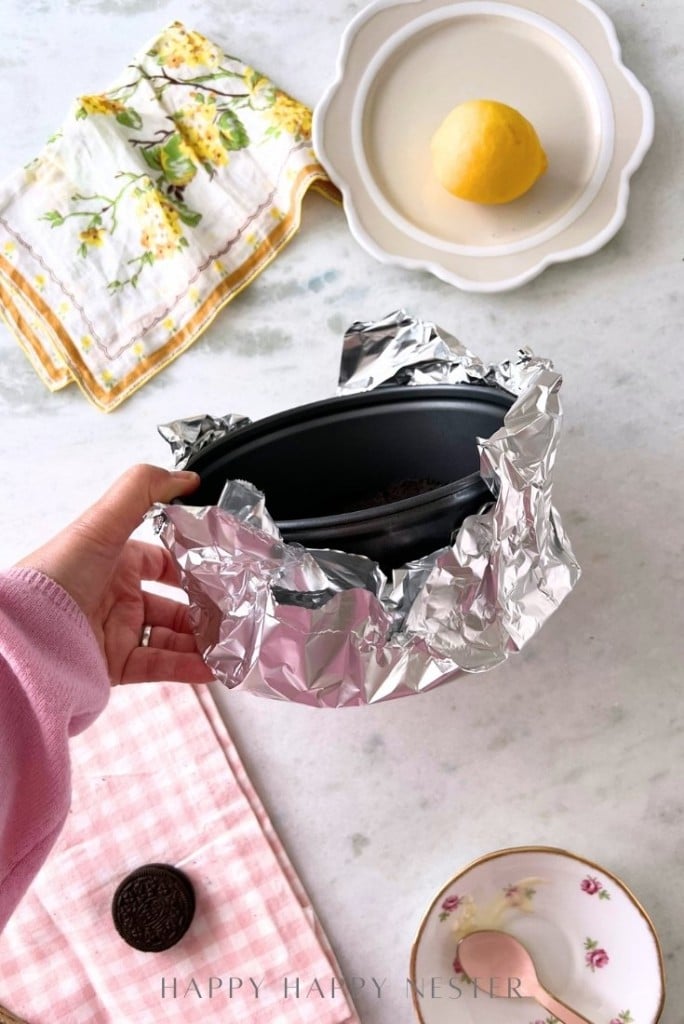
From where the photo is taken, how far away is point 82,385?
81 centimetres

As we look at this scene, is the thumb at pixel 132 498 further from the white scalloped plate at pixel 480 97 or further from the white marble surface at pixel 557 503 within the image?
the white scalloped plate at pixel 480 97

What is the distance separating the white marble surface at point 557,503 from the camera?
0.72 meters

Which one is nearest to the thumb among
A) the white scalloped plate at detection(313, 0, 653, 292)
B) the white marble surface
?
the white marble surface

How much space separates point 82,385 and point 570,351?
1.36ft

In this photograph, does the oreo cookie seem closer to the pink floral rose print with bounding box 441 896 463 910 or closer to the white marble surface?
the white marble surface

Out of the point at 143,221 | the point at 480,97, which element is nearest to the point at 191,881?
the point at 143,221

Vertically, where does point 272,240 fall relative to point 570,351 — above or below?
above

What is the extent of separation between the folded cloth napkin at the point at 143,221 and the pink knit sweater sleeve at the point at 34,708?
279 mm

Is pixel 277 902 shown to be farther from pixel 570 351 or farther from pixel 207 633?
pixel 570 351

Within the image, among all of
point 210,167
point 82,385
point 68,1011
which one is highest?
point 210,167

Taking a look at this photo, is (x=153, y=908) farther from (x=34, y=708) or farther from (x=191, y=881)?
(x=34, y=708)

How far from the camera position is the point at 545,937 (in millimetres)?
699

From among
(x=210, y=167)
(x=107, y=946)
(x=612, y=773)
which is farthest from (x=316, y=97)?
(x=107, y=946)

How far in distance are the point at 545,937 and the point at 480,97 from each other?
2.24ft
